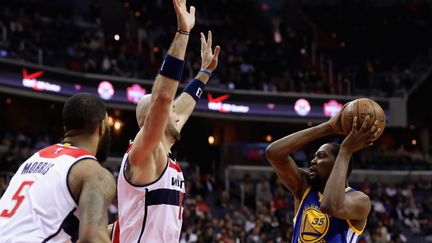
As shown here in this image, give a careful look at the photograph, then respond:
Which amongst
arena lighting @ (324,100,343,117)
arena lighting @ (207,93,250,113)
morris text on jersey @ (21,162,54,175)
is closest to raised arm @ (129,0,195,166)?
morris text on jersey @ (21,162,54,175)

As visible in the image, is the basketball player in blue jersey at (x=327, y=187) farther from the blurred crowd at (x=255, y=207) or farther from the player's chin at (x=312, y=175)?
the blurred crowd at (x=255, y=207)

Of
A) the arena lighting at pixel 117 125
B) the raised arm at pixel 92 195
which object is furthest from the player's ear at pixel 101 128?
the arena lighting at pixel 117 125

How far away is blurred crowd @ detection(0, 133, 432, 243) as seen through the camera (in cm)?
1847

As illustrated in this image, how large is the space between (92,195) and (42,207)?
0.92ft

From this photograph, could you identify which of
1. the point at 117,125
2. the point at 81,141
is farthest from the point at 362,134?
the point at 117,125

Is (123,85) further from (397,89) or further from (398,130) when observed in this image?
(398,130)

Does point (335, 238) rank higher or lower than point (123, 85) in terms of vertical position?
lower

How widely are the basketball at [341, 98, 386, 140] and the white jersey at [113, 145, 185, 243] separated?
134 centimetres

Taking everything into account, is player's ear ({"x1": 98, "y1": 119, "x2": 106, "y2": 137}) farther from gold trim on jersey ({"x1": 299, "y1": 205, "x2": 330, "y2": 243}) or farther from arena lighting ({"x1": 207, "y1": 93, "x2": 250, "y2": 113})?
arena lighting ({"x1": 207, "y1": 93, "x2": 250, "y2": 113})

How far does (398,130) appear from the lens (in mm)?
35750

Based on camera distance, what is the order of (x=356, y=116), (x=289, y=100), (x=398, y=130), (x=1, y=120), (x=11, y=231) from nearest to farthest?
(x=11, y=231)
(x=356, y=116)
(x=1, y=120)
(x=289, y=100)
(x=398, y=130)

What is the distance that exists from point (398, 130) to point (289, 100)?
8.77 meters

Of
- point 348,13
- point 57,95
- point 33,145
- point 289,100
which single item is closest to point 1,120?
point 57,95

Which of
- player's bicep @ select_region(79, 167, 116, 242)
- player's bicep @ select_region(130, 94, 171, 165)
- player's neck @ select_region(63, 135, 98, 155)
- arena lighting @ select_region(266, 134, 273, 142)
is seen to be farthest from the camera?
arena lighting @ select_region(266, 134, 273, 142)
